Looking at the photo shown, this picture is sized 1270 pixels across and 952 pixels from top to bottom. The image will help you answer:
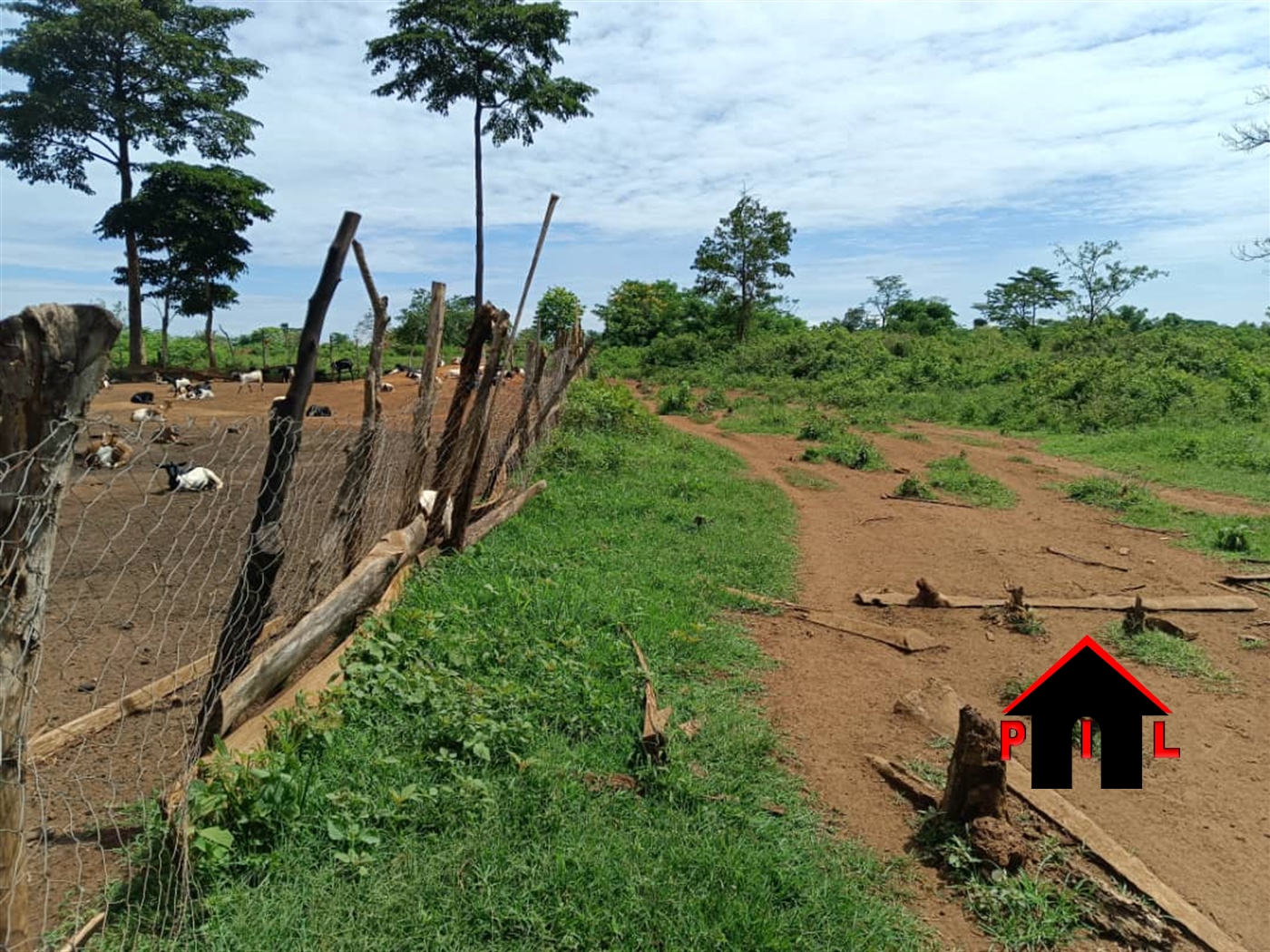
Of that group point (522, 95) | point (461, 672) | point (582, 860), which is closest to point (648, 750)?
point (582, 860)

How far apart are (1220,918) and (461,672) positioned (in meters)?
2.96

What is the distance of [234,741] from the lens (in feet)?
9.04

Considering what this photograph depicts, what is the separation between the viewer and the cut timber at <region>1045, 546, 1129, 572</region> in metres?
6.52

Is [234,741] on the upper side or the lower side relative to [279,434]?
lower

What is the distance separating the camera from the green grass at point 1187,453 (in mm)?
9957

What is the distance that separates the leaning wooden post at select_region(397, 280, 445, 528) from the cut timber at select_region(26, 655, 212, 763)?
131cm

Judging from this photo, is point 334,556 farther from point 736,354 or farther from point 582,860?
point 736,354

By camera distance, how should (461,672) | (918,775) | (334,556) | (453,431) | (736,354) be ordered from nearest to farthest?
(918,775), (461,672), (334,556), (453,431), (736,354)

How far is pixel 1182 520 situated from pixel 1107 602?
324 cm

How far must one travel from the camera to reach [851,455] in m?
11.6

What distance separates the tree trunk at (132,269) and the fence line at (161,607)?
1912cm

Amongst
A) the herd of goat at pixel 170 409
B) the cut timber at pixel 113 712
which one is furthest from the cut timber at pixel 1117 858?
the cut timber at pixel 113 712

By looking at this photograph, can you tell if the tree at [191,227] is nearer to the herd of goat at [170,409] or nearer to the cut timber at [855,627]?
the herd of goat at [170,409]

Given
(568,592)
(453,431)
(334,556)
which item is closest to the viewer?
(334,556)
